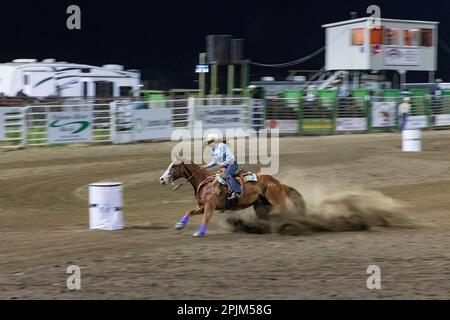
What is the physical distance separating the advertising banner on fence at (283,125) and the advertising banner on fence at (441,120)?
9.40 metres

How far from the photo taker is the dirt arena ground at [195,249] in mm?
5969

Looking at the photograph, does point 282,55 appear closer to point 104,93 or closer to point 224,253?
point 104,93

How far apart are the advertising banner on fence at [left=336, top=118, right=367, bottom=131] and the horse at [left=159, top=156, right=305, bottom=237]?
2090cm

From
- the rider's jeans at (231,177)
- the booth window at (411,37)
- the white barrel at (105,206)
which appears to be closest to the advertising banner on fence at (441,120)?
the booth window at (411,37)

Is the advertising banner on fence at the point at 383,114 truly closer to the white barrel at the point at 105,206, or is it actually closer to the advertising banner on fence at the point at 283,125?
the advertising banner on fence at the point at 283,125

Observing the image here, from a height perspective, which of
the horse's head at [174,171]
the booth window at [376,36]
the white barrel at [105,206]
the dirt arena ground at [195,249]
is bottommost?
the dirt arena ground at [195,249]

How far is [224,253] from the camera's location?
24.9 ft

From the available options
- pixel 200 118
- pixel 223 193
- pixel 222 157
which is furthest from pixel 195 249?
pixel 200 118

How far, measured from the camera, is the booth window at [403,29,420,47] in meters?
39.6

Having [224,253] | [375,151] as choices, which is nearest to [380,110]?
[375,151]

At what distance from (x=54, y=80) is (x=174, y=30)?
2525cm

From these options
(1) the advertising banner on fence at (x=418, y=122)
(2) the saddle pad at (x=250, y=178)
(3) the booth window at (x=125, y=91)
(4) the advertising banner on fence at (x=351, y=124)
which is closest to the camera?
(2) the saddle pad at (x=250, y=178)

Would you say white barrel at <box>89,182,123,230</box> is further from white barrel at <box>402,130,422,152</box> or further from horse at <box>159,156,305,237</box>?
white barrel at <box>402,130,422,152</box>

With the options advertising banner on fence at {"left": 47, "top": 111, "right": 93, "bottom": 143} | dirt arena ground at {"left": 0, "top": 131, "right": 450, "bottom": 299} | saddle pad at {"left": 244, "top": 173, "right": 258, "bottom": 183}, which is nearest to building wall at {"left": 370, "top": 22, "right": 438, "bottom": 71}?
advertising banner on fence at {"left": 47, "top": 111, "right": 93, "bottom": 143}
